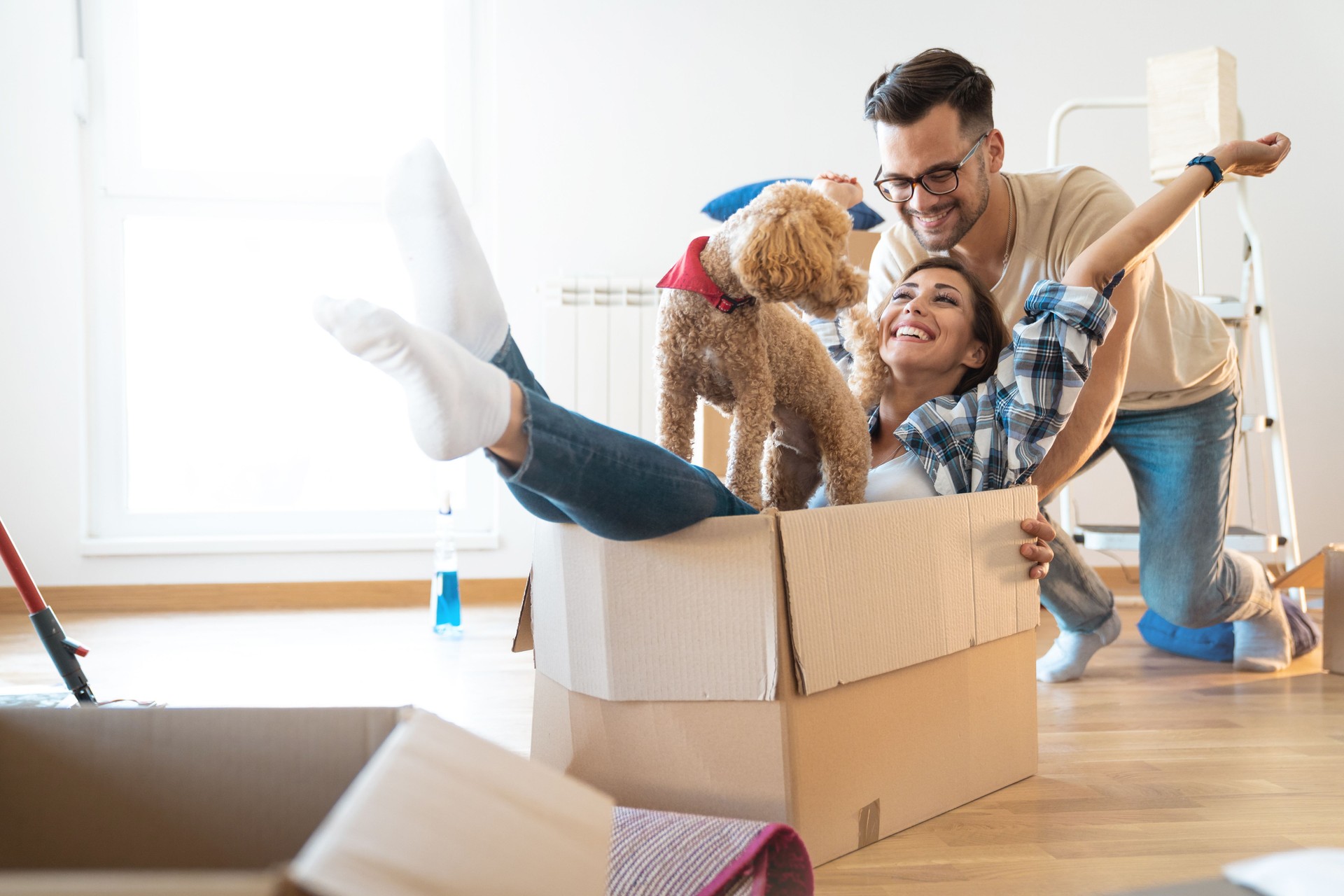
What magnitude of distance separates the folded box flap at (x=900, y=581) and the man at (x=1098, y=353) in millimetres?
283

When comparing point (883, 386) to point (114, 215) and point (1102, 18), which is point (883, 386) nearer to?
point (1102, 18)

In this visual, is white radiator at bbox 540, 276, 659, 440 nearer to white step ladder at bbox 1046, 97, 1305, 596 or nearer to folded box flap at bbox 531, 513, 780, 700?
white step ladder at bbox 1046, 97, 1305, 596

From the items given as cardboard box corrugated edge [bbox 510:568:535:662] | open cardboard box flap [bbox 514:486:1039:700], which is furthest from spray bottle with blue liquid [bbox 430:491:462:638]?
open cardboard box flap [bbox 514:486:1039:700]

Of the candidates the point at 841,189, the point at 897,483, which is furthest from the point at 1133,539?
the point at 841,189

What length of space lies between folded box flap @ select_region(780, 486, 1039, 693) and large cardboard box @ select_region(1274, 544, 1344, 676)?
3.64ft

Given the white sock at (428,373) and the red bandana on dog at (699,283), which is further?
the red bandana on dog at (699,283)

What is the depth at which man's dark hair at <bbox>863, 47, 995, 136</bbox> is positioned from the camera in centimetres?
144

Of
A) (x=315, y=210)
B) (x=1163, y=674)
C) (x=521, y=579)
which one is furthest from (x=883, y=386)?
(x=315, y=210)

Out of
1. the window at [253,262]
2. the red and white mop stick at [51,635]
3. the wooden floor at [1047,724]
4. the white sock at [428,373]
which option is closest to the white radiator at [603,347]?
the window at [253,262]

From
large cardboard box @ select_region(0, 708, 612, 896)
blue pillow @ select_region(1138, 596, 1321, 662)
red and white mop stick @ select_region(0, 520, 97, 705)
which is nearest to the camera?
large cardboard box @ select_region(0, 708, 612, 896)

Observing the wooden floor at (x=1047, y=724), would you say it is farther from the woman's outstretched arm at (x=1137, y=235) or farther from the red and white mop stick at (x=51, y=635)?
the woman's outstretched arm at (x=1137, y=235)

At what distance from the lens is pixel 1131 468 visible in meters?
1.87

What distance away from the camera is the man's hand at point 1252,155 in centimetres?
141

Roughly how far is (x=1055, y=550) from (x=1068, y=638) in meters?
0.24
